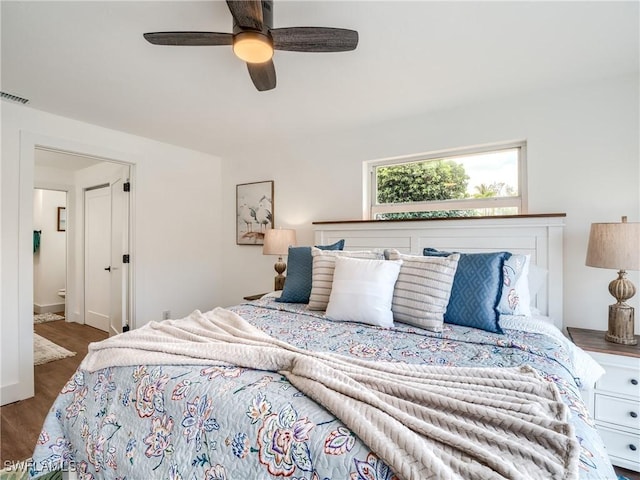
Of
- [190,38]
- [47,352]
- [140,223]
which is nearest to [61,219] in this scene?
[47,352]

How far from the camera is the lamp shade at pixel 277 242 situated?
3.19 m

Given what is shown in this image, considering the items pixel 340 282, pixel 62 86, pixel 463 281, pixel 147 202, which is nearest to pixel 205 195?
pixel 147 202

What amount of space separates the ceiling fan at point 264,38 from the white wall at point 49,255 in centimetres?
541

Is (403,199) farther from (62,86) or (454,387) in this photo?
(62,86)

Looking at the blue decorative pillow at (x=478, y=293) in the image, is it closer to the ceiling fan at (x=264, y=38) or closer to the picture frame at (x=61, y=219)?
the ceiling fan at (x=264, y=38)

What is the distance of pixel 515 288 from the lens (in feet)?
6.12

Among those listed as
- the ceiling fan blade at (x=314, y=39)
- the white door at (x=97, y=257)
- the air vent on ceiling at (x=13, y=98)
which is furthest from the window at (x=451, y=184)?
the white door at (x=97, y=257)

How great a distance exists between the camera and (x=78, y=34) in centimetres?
171

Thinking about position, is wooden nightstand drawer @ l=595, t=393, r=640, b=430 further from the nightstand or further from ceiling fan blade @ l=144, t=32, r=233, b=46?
ceiling fan blade @ l=144, t=32, r=233, b=46

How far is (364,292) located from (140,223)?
108 inches

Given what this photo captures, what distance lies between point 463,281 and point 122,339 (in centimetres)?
176

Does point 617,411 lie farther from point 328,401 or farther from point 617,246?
point 328,401

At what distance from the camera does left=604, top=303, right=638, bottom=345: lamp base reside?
185 cm

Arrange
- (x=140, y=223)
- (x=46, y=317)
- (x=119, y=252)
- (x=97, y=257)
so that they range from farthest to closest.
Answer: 1. (x=46, y=317)
2. (x=97, y=257)
3. (x=119, y=252)
4. (x=140, y=223)
